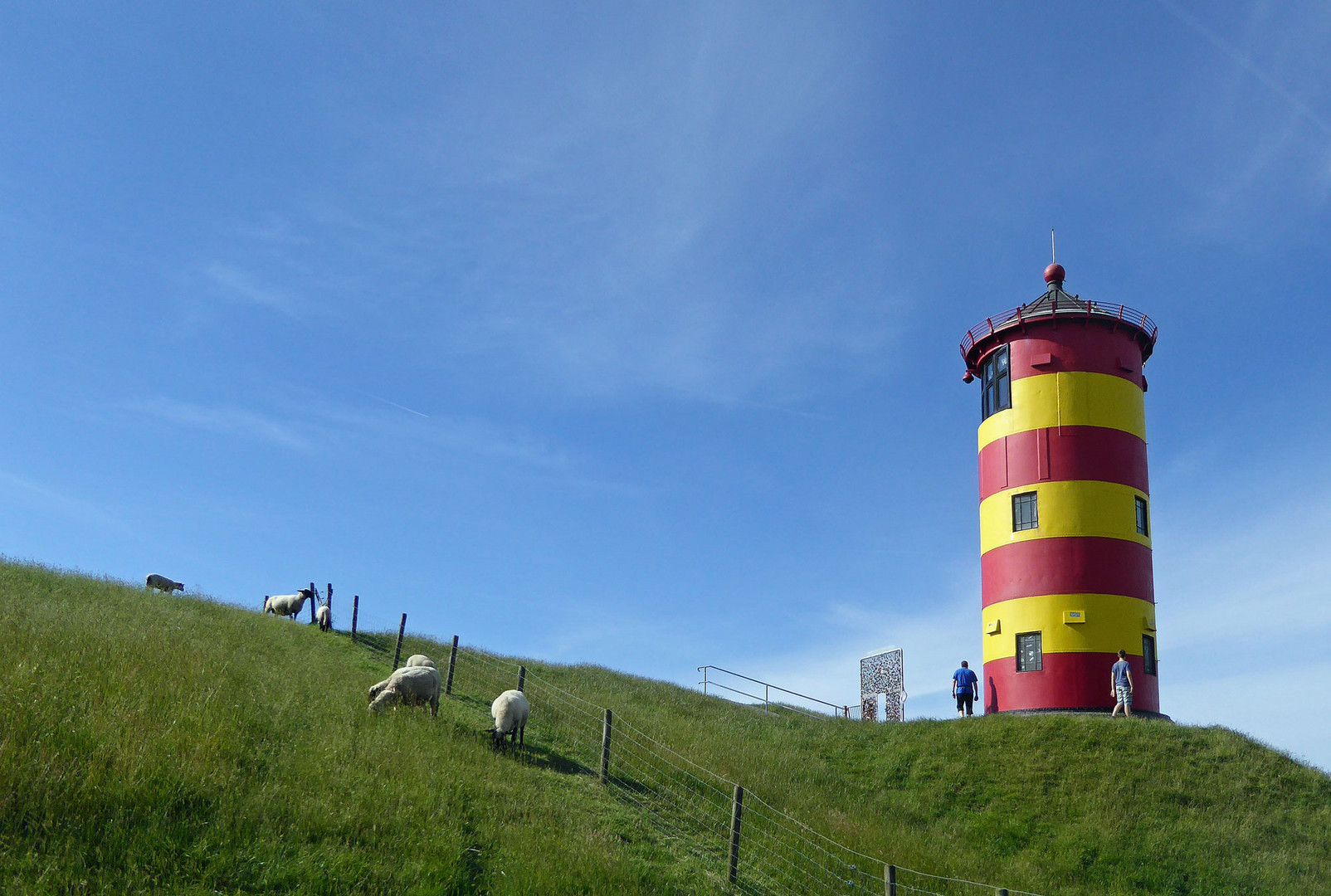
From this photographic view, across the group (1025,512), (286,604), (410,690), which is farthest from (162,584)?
(1025,512)

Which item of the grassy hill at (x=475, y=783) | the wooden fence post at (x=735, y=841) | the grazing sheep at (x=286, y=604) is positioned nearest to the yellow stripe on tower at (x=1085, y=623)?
the grassy hill at (x=475, y=783)

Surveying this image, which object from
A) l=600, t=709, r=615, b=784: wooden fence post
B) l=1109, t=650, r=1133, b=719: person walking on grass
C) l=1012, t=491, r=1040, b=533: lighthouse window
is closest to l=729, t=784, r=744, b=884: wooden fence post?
l=600, t=709, r=615, b=784: wooden fence post

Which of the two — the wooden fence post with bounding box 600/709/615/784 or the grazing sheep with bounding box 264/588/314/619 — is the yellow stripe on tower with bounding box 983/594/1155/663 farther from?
the grazing sheep with bounding box 264/588/314/619

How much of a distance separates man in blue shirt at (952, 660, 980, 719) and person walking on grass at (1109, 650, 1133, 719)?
3.86m

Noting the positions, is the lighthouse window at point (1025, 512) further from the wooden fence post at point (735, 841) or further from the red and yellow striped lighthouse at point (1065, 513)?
the wooden fence post at point (735, 841)

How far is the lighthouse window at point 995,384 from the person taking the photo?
→ 30875mm

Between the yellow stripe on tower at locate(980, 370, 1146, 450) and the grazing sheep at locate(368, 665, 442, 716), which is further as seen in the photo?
the yellow stripe on tower at locate(980, 370, 1146, 450)

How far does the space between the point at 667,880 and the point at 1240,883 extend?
1245 cm

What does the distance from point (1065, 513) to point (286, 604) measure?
954 inches

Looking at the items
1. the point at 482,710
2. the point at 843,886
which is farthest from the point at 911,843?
the point at 482,710

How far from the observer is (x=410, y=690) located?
17.6m

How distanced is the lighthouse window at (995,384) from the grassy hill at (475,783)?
399 inches

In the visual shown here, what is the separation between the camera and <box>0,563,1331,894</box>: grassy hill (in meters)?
10.4

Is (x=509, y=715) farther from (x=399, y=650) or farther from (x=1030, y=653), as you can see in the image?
(x=1030, y=653)
